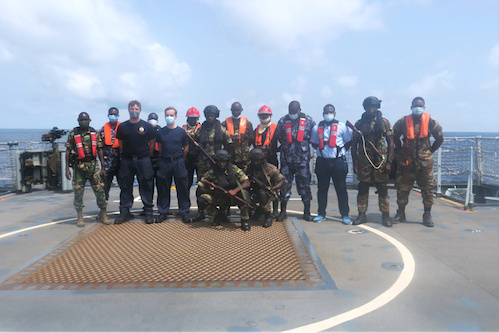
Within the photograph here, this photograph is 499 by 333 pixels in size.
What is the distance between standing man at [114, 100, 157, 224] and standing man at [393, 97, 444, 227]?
13.0 ft

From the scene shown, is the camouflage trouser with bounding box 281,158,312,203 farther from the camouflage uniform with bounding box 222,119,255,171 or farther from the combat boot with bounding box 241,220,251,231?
the combat boot with bounding box 241,220,251,231


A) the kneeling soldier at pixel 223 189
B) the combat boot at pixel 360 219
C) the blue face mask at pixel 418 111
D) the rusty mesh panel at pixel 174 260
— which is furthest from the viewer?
the combat boot at pixel 360 219

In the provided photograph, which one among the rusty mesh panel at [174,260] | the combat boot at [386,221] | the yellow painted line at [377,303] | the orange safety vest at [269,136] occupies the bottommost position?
the yellow painted line at [377,303]

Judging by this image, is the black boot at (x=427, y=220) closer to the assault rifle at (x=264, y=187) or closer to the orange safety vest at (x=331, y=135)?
the orange safety vest at (x=331, y=135)

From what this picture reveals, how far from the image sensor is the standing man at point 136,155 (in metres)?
5.69

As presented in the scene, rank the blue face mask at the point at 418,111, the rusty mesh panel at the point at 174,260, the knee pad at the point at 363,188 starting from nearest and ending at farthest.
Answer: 1. the rusty mesh panel at the point at 174,260
2. the blue face mask at the point at 418,111
3. the knee pad at the point at 363,188

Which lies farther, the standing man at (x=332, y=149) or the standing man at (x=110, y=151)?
the standing man at (x=110, y=151)

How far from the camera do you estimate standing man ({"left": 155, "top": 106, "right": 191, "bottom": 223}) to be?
582 centimetres

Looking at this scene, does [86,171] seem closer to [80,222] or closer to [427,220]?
[80,222]

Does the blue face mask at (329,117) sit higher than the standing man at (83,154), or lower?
higher

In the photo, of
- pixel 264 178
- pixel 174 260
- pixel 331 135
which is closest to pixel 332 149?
pixel 331 135

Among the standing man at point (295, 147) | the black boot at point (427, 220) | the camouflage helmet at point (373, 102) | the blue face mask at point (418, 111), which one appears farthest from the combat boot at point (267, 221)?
the blue face mask at point (418, 111)

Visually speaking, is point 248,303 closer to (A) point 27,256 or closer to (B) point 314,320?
(B) point 314,320

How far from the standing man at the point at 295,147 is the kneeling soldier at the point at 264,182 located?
0.34 m
